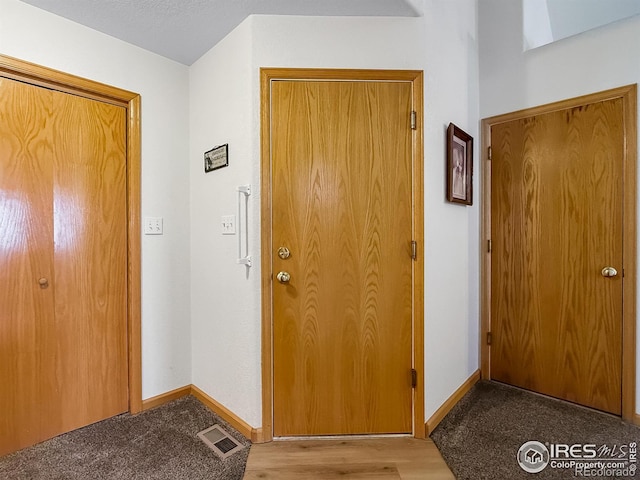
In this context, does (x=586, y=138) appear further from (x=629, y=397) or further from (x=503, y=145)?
(x=629, y=397)

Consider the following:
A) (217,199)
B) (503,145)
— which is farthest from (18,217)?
(503,145)

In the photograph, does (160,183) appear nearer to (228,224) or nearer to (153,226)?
(153,226)

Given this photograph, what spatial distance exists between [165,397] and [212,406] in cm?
33

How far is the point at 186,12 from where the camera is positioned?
1.69m

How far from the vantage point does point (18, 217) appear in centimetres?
165

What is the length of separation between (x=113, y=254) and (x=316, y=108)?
1.44 meters

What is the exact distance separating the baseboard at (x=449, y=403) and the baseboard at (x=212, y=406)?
0.91m

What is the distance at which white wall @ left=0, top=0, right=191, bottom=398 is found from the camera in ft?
6.20

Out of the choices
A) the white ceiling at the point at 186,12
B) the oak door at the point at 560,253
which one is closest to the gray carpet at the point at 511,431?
the oak door at the point at 560,253

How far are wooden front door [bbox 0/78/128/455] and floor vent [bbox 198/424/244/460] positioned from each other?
603mm

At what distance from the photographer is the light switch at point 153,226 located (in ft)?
6.67

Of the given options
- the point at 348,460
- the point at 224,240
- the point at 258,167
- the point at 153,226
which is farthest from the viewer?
the point at 153,226

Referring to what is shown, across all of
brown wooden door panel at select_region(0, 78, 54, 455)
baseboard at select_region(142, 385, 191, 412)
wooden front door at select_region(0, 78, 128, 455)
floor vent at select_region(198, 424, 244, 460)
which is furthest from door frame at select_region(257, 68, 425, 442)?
brown wooden door panel at select_region(0, 78, 54, 455)

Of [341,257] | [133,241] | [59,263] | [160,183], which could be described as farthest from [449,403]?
[59,263]
